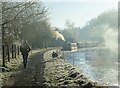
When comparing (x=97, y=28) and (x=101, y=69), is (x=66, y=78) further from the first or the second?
(x=97, y=28)

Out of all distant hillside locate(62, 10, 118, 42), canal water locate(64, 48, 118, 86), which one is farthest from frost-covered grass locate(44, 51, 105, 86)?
distant hillside locate(62, 10, 118, 42)

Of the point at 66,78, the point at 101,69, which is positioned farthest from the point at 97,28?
the point at 66,78

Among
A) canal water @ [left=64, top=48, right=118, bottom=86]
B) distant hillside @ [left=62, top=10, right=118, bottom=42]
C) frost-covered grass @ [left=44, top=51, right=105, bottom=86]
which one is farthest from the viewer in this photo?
distant hillside @ [left=62, top=10, right=118, bottom=42]

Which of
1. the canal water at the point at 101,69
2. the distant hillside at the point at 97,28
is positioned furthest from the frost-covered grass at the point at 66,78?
the distant hillside at the point at 97,28

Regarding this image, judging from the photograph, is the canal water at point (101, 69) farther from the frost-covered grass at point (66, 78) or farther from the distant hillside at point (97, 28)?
the distant hillside at point (97, 28)

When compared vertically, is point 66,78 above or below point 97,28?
below

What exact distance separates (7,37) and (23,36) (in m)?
17.1

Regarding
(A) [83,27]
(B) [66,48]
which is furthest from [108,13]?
(A) [83,27]

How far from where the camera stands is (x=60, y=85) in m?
15.9

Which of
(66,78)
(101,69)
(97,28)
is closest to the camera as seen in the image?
(66,78)

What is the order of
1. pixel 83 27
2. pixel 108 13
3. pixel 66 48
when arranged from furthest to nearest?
pixel 83 27
pixel 108 13
pixel 66 48

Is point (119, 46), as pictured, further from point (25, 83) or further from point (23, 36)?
point (25, 83)

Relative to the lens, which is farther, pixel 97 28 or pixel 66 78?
pixel 97 28

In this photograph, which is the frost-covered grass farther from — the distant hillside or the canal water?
the distant hillside
